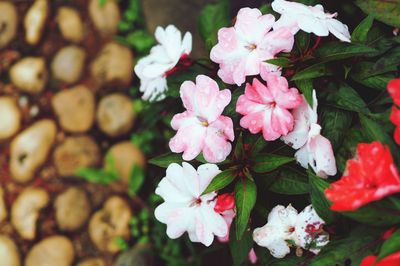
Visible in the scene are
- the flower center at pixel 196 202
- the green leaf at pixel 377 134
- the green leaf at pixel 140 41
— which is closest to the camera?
the green leaf at pixel 377 134

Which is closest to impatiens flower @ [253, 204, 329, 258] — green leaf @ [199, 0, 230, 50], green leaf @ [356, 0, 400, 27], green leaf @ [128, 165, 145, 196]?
green leaf @ [356, 0, 400, 27]

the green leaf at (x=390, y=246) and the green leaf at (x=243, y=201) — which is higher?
the green leaf at (x=390, y=246)

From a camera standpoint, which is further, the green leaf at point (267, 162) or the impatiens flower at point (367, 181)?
the green leaf at point (267, 162)

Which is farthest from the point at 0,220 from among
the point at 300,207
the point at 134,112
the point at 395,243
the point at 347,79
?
the point at 395,243

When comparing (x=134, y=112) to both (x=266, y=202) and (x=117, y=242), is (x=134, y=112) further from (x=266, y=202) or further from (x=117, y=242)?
(x=266, y=202)

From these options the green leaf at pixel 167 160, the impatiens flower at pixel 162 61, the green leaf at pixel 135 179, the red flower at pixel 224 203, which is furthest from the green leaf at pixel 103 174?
the red flower at pixel 224 203

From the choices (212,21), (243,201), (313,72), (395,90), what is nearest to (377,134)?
(395,90)

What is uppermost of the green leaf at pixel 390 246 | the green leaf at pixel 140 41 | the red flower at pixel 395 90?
the red flower at pixel 395 90

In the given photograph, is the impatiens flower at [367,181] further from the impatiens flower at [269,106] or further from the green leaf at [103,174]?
the green leaf at [103,174]

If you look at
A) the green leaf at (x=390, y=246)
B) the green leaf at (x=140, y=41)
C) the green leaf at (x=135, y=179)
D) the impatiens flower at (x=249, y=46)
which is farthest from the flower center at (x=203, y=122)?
the green leaf at (x=140, y=41)

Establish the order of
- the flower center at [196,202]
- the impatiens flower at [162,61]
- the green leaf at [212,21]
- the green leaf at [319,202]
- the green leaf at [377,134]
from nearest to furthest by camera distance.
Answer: the green leaf at [377,134] < the green leaf at [319,202] < the flower center at [196,202] < the impatiens flower at [162,61] < the green leaf at [212,21]

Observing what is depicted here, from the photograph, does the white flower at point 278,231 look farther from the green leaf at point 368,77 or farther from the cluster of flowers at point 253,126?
the green leaf at point 368,77
